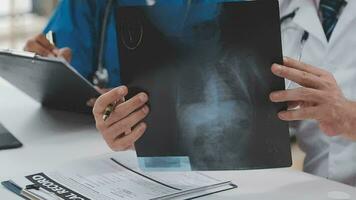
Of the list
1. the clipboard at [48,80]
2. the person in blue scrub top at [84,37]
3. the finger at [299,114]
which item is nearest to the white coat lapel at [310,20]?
the person in blue scrub top at [84,37]

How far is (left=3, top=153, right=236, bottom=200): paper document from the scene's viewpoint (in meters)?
1.06

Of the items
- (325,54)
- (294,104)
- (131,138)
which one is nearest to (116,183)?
(131,138)

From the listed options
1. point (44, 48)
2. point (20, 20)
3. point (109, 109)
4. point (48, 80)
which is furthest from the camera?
point (20, 20)

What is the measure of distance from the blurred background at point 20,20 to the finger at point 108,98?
1716 millimetres

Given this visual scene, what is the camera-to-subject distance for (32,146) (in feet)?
4.41

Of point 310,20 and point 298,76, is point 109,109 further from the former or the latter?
point 310,20

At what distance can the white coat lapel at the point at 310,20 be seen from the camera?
142 centimetres

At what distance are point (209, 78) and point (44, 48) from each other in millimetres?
751

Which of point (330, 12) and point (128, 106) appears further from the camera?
point (330, 12)

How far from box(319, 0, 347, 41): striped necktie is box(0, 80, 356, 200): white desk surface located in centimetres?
40

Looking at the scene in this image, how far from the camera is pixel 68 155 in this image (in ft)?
4.25

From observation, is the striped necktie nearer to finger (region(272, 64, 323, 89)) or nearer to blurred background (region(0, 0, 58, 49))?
finger (region(272, 64, 323, 89))

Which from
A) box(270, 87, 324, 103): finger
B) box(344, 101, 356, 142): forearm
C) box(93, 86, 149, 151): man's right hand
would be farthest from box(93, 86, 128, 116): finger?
box(344, 101, 356, 142): forearm

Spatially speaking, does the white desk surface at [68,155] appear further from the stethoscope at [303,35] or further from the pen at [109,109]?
the stethoscope at [303,35]
